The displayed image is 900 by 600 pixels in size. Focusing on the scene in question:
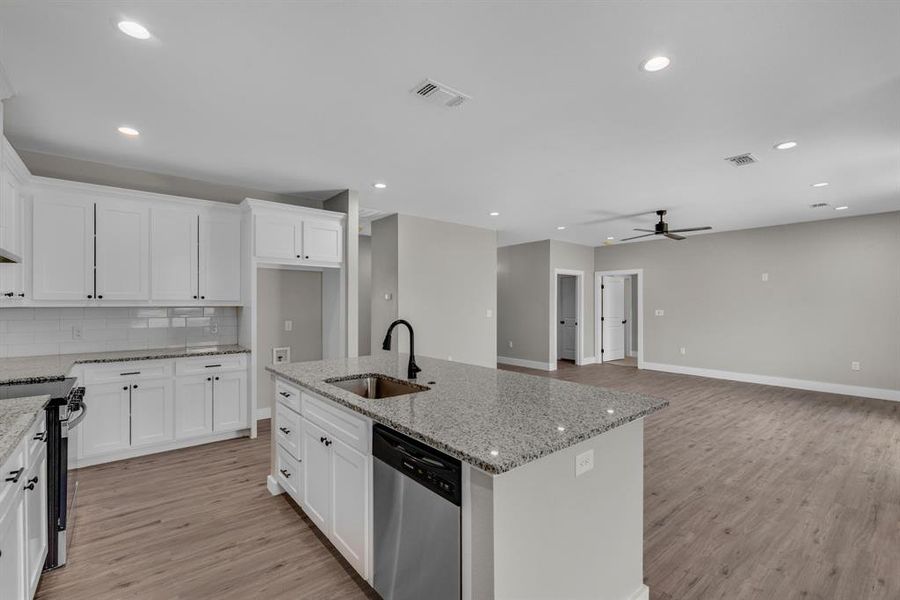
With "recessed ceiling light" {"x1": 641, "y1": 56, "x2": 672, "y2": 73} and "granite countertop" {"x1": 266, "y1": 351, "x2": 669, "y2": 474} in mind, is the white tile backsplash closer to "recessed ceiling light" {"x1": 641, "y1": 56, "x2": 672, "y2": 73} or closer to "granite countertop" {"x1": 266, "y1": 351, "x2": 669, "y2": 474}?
"granite countertop" {"x1": 266, "y1": 351, "x2": 669, "y2": 474}

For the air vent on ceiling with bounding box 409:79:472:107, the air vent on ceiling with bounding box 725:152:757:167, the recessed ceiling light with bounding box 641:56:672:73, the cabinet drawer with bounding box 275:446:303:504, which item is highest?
the air vent on ceiling with bounding box 409:79:472:107

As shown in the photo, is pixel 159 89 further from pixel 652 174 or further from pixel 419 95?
pixel 652 174

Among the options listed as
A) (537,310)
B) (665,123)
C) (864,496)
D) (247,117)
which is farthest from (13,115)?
(537,310)

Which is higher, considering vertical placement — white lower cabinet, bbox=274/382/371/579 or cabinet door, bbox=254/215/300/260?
cabinet door, bbox=254/215/300/260

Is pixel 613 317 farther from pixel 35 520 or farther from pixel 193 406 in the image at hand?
pixel 35 520

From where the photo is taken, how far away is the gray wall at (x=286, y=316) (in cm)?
471

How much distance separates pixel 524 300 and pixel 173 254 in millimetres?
6315

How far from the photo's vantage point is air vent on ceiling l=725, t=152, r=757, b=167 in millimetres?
3508

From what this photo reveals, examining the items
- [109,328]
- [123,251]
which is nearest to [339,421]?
[123,251]

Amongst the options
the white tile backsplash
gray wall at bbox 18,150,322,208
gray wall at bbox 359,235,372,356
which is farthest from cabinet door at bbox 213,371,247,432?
→ gray wall at bbox 359,235,372,356

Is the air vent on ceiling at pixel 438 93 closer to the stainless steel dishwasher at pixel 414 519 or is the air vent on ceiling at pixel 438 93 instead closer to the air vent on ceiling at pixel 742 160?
the stainless steel dishwasher at pixel 414 519

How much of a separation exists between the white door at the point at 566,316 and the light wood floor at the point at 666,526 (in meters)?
5.26

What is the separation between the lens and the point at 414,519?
1.55m

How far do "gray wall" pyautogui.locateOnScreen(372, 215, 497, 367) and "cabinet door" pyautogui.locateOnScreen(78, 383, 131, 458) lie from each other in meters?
3.05
